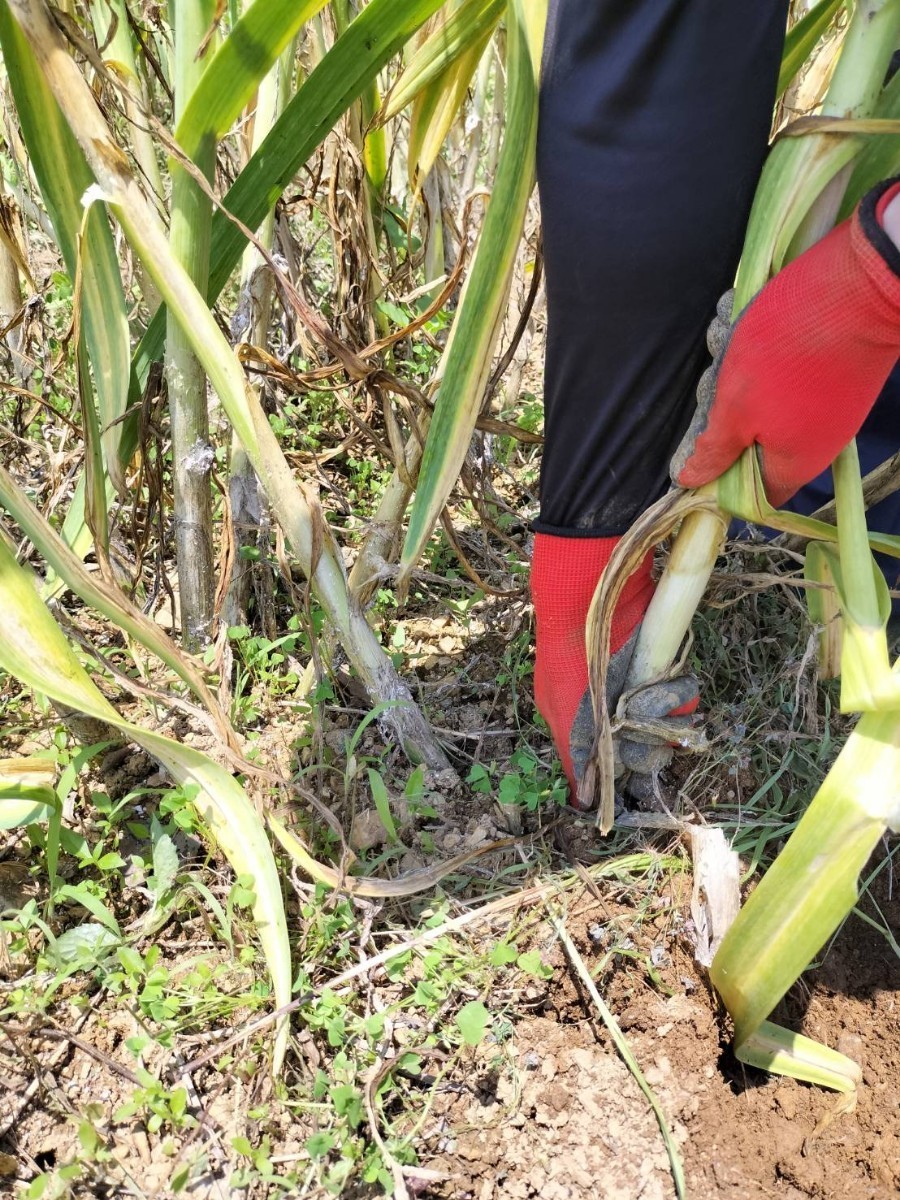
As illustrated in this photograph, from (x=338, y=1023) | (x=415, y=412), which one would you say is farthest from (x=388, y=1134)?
(x=415, y=412)

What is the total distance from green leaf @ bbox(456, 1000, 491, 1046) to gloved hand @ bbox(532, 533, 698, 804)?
0.91 ft

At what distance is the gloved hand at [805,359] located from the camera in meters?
0.64

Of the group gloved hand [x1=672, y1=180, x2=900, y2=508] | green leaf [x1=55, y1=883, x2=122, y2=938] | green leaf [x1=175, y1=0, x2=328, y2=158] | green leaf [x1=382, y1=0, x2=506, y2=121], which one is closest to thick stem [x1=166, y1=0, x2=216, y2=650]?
green leaf [x1=175, y1=0, x2=328, y2=158]

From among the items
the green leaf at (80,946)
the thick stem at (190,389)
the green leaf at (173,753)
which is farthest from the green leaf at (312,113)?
the green leaf at (80,946)

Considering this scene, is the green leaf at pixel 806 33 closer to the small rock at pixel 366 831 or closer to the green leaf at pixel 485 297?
the green leaf at pixel 485 297

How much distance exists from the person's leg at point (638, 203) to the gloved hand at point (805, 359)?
46 mm

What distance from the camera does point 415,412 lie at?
98cm

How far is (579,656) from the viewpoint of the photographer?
0.95 m

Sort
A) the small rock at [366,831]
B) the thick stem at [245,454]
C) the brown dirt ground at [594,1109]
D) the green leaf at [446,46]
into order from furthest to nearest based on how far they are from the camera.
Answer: the thick stem at [245,454] → the small rock at [366,831] → the green leaf at [446,46] → the brown dirt ground at [594,1109]

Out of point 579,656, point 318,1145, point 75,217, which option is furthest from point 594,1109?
point 75,217

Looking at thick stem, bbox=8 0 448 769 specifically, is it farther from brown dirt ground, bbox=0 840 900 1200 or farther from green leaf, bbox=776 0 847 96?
green leaf, bbox=776 0 847 96

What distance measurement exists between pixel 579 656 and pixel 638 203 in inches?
17.5

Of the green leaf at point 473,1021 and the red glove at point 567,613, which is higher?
the red glove at point 567,613

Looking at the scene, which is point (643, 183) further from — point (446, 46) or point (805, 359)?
point (446, 46)
